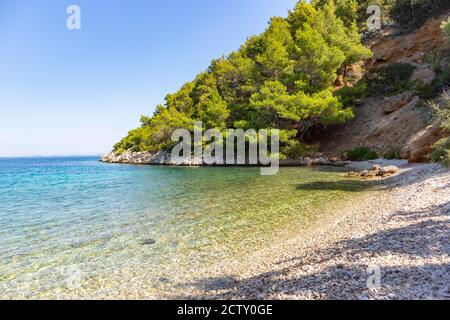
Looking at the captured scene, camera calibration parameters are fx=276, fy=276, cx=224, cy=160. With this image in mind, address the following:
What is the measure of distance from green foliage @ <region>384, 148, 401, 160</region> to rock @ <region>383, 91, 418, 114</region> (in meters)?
8.12

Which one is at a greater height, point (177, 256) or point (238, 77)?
point (238, 77)

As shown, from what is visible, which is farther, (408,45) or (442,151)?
(408,45)

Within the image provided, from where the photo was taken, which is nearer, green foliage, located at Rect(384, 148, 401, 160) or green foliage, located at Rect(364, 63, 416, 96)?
green foliage, located at Rect(384, 148, 401, 160)

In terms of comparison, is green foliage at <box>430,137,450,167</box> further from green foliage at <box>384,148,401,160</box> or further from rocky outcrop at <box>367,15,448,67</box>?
rocky outcrop at <box>367,15,448,67</box>

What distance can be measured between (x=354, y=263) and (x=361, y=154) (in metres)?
27.9

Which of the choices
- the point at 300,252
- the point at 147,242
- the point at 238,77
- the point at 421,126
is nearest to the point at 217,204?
the point at 147,242

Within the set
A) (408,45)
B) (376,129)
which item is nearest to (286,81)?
(376,129)

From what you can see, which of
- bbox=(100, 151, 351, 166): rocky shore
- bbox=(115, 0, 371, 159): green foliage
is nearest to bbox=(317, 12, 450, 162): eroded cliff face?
bbox=(100, 151, 351, 166): rocky shore

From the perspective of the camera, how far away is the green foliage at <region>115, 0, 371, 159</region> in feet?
106

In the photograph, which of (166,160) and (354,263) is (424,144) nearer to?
(354,263)

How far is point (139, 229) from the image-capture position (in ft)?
35.1
